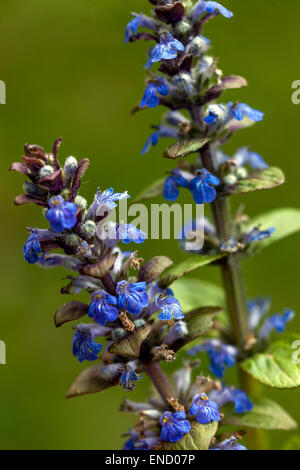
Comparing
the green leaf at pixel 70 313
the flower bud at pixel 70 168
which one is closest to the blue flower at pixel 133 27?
the flower bud at pixel 70 168

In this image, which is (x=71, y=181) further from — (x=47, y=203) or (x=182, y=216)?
(x=182, y=216)

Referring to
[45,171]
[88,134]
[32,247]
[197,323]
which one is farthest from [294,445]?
[88,134]

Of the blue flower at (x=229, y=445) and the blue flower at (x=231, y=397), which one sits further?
the blue flower at (x=231, y=397)

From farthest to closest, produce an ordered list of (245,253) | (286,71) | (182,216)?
(286,71) → (182,216) → (245,253)

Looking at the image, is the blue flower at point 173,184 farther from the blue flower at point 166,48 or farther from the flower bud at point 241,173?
the blue flower at point 166,48
